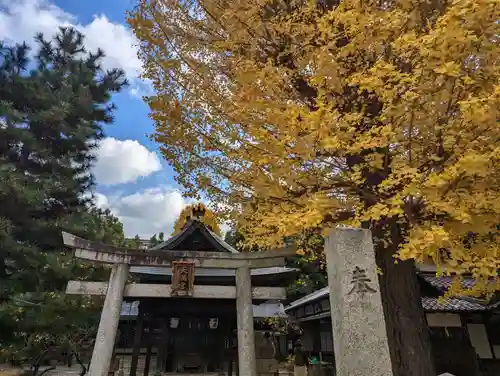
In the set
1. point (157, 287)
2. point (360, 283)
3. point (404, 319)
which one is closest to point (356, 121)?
point (360, 283)

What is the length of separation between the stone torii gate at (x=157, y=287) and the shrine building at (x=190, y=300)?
0.02 meters

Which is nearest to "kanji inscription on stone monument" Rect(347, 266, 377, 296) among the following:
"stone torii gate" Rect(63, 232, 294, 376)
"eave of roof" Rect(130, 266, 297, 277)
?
"stone torii gate" Rect(63, 232, 294, 376)

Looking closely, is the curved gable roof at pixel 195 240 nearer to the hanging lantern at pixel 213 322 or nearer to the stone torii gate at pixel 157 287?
the hanging lantern at pixel 213 322

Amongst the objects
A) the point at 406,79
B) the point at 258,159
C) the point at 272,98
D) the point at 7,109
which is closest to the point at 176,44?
the point at 272,98

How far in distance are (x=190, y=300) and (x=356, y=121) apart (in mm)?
9884

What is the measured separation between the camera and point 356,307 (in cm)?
442

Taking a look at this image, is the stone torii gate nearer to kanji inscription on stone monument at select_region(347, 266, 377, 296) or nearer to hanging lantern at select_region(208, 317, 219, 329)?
kanji inscription on stone monument at select_region(347, 266, 377, 296)

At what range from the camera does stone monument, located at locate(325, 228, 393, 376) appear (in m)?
4.16

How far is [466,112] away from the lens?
Result: 13.2 ft

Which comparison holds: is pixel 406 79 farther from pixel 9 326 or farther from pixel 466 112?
pixel 9 326

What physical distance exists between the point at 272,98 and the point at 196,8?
3.09 m

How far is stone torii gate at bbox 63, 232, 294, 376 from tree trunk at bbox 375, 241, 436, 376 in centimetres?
252

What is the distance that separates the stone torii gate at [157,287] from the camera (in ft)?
23.4

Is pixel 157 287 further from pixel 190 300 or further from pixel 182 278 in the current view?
pixel 190 300
